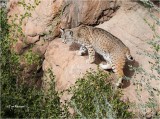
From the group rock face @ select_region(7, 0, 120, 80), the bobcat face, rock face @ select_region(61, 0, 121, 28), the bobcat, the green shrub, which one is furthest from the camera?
rock face @ select_region(61, 0, 121, 28)

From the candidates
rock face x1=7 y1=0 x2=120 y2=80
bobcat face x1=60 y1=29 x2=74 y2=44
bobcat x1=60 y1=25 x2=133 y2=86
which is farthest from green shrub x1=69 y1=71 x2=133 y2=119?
rock face x1=7 y1=0 x2=120 y2=80

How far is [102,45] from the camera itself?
8266 millimetres

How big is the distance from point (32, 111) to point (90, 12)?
273 cm

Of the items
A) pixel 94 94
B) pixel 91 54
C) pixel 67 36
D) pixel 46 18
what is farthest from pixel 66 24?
pixel 94 94

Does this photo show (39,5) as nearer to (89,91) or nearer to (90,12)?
(90,12)

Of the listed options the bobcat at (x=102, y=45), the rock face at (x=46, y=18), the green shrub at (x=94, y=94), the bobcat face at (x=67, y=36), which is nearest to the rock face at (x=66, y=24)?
the rock face at (x=46, y=18)

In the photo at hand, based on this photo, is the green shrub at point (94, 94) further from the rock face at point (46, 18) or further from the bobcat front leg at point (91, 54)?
the rock face at point (46, 18)

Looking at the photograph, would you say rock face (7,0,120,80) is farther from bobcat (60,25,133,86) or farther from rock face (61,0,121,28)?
bobcat (60,25,133,86)

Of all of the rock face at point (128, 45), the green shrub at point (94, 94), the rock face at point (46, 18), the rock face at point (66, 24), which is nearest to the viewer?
the green shrub at point (94, 94)

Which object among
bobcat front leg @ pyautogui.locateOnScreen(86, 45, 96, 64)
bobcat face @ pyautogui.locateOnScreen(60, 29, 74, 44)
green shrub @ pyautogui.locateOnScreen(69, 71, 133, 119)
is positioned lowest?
green shrub @ pyautogui.locateOnScreen(69, 71, 133, 119)

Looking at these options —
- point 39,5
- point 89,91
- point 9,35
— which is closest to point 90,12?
point 39,5

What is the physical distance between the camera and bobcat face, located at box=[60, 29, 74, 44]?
849 cm

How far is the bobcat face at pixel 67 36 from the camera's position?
8486 millimetres

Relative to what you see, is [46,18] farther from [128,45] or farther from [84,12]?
[128,45]
